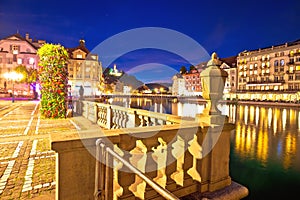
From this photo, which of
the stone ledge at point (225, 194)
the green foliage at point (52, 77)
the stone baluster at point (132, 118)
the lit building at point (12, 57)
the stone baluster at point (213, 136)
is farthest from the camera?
the lit building at point (12, 57)

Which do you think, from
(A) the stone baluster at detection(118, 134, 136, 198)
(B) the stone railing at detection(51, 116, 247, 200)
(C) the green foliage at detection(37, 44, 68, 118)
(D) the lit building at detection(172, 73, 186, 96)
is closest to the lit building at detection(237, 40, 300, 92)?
(D) the lit building at detection(172, 73, 186, 96)

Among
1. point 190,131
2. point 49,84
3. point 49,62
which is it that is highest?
point 49,62

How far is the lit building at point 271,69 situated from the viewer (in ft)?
203

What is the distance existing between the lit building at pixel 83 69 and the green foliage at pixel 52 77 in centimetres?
4943

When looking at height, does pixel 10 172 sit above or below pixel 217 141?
below

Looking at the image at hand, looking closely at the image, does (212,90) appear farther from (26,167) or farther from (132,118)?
(26,167)

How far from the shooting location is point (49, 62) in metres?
12.9

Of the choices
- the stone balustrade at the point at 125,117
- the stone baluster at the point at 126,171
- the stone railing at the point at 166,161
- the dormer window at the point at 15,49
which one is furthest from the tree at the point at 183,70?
the stone baluster at the point at 126,171

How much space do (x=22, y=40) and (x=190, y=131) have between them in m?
61.2

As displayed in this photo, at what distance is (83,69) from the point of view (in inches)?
2498

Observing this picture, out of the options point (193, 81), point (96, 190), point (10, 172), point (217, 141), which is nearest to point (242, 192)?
point (217, 141)

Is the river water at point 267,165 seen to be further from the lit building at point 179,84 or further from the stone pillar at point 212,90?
the lit building at point 179,84

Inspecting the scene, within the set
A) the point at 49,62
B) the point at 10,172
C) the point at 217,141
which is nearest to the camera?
the point at 217,141

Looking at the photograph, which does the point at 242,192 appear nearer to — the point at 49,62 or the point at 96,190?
the point at 96,190
